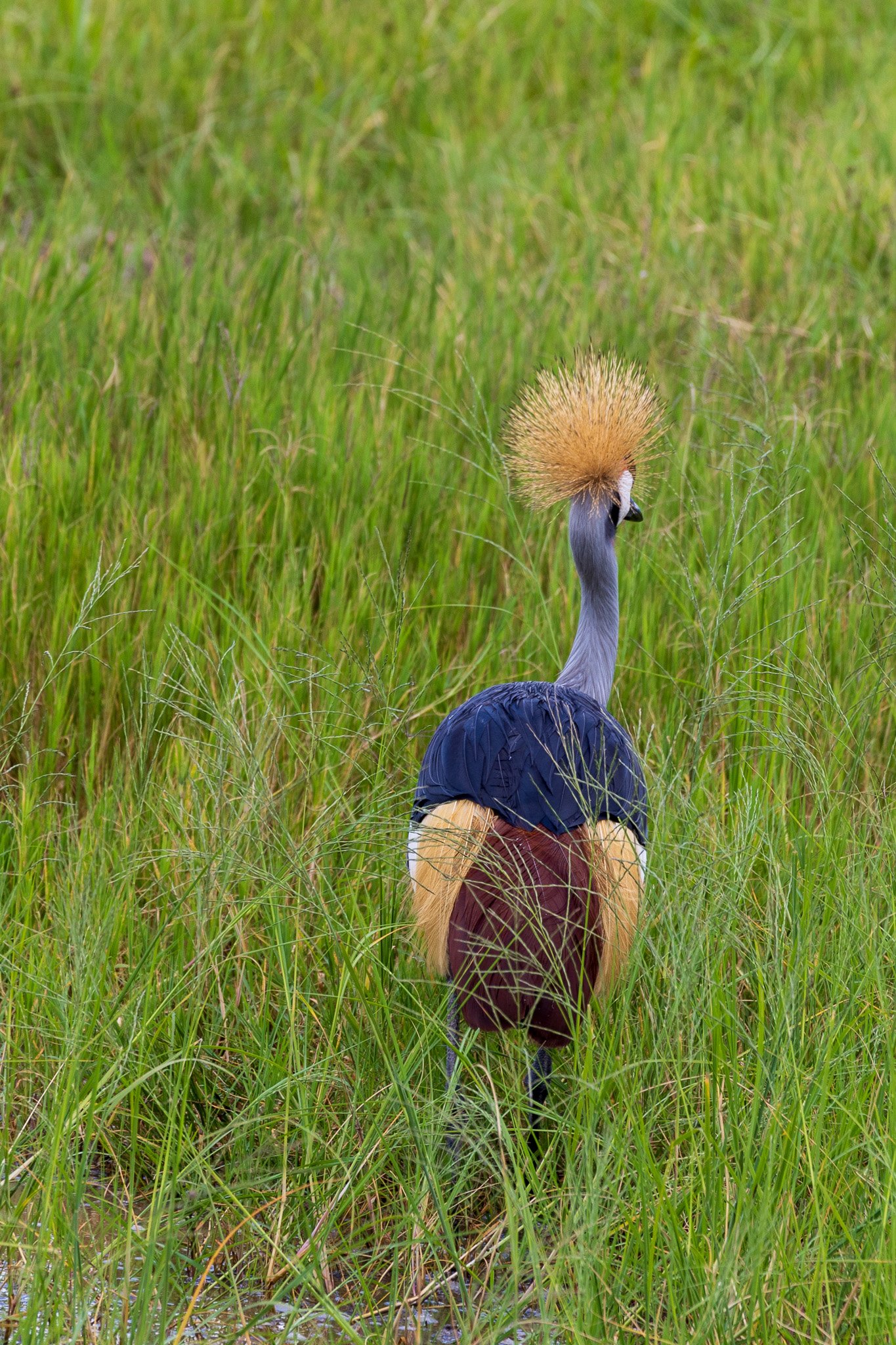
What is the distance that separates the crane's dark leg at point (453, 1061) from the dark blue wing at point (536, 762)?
29cm

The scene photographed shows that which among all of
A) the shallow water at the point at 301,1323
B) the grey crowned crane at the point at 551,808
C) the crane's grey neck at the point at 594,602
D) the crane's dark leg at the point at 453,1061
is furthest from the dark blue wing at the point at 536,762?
the shallow water at the point at 301,1323

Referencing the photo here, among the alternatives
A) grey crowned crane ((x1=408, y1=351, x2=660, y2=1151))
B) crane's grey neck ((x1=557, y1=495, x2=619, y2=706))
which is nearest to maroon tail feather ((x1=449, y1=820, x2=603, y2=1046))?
grey crowned crane ((x1=408, y1=351, x2=660, y2=1151))

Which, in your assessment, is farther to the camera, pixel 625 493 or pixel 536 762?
A: pixel 625 493

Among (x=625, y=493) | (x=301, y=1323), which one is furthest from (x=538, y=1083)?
(x=625, y=493)

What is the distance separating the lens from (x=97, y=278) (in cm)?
416

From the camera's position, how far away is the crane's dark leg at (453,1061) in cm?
212

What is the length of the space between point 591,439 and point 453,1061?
3.58 feet

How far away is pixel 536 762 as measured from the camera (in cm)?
227

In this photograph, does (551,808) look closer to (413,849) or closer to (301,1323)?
(413,849)

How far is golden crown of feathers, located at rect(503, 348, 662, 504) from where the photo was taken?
2.57 m

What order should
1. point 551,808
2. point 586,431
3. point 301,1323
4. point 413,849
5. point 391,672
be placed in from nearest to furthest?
1. point 301,1323
2. point 551,808
3. point 413,849
4. point 391,672
5. point 586,431

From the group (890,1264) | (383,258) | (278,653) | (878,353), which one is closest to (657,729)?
(278,653)

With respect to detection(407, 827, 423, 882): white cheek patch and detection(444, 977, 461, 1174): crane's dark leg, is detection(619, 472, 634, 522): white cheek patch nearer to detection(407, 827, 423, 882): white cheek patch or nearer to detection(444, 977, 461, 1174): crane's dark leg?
detection(407, 827, 423, 882): white cheek patch

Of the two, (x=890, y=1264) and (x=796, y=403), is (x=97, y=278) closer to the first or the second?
(x=796, y=403)
